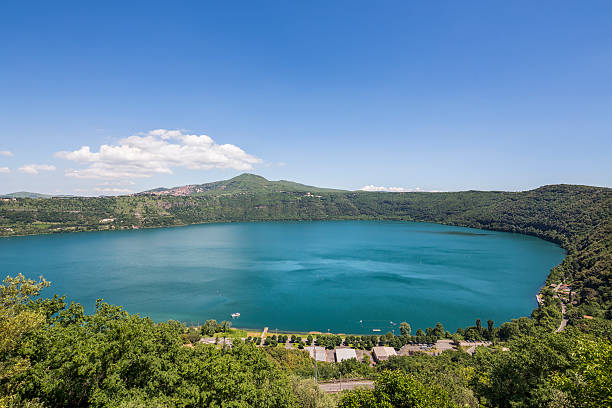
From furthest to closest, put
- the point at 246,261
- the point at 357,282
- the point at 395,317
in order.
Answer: the point at 246,261 < the point at 357,282 < the point at 395,317

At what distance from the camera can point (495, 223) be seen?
650 feet

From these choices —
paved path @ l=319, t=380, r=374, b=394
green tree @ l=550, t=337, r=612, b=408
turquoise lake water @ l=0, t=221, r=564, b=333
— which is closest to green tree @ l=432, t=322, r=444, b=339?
turquoise lake water @ l=0, t=221, r=564, b=333

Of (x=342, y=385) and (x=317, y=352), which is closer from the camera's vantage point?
(x=342, y=385)

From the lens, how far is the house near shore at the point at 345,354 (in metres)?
44.5

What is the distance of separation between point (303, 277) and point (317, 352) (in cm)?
4329

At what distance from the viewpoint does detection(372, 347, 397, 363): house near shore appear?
44.4 metres

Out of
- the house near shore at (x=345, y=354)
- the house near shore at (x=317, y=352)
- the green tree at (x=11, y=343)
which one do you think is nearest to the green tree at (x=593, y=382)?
the green tree at (x=11, y=343)

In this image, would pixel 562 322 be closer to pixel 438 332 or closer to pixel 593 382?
pixel 438 332

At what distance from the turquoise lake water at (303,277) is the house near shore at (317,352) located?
29.1 feet

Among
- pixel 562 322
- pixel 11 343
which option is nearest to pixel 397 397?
pixel 11 343

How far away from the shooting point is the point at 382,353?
150 feet

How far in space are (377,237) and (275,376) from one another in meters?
159

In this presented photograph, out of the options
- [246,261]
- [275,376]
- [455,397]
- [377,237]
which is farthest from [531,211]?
[275,376]

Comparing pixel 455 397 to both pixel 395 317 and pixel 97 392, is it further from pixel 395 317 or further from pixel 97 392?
pixel 395 317
